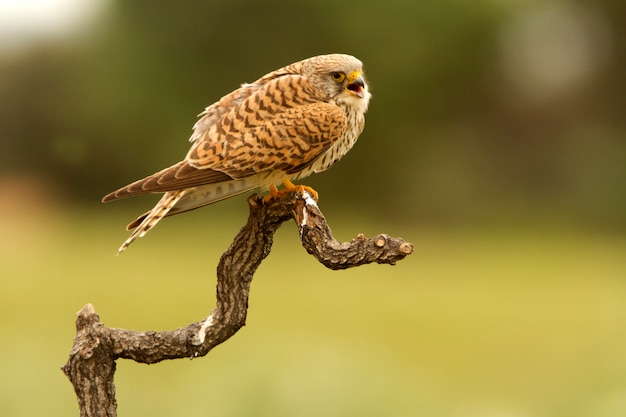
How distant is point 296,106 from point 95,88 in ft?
28.1

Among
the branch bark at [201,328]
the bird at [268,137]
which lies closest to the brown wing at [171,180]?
the bird at [268,137]

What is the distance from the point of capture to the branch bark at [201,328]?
11.4 ft

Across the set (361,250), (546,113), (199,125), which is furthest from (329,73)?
(546,113)

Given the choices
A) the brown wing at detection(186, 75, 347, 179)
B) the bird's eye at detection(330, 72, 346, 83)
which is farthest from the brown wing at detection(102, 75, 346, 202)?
the bird's eye at detection(330, 72, 346, 83)

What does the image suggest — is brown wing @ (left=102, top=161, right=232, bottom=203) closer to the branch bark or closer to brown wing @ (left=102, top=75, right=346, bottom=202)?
brown wing @ (left=102, top=75, right=346, bottom=202)

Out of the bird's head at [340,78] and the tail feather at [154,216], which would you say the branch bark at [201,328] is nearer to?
the tail feather at [154,216]

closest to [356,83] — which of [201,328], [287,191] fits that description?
[287,191]

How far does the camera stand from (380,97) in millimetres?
11992

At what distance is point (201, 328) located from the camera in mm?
3604

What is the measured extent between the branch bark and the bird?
7.1 inches

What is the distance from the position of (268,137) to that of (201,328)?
2.91ft

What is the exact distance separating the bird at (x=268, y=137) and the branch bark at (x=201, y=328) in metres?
0.18

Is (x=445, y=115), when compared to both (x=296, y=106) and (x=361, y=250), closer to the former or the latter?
(x=296, y=106)

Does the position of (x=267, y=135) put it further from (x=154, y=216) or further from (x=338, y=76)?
(x=154, y=216)
